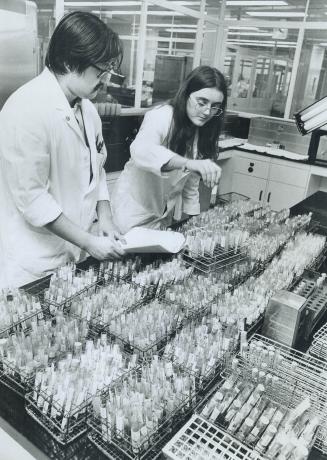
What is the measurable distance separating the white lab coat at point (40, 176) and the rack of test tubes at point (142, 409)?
0.75 metres

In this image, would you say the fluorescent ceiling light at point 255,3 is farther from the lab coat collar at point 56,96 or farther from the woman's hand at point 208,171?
the lab coat collar at point 56,96

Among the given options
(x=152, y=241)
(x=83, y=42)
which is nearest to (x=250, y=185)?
(x=152, y=241)

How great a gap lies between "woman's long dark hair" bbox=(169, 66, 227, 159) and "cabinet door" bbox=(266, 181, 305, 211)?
263cm

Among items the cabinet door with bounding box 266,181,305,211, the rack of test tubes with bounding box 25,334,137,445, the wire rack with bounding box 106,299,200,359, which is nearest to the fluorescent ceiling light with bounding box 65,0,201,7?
the cabinet door with bounding box 266,181,305,211

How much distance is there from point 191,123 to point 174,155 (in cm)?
32

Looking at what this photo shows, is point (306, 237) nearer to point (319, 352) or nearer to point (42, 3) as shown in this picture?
point (319, 352)

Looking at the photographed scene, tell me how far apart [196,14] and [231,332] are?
499 centimetres

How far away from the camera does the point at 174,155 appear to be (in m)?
1.97

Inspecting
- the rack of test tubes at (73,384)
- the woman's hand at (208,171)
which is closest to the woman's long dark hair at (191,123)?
the woman's hand at (208,171)

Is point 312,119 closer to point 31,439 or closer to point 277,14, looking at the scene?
point 31,439

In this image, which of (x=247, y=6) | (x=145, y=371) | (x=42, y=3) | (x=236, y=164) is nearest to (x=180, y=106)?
(x=145, y=371)

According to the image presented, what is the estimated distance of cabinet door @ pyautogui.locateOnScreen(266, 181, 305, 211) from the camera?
483 cm

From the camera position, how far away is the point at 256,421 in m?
1.01

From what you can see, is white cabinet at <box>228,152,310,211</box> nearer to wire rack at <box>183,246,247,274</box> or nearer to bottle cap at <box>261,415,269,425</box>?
wire rack at <box>183,246,247,274</box>
